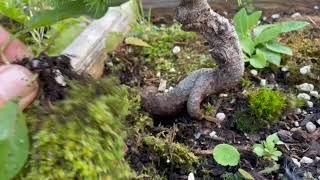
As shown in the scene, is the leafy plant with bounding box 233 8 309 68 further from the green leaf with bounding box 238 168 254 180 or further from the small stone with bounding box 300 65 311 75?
the green leaf with bounding box 238 168 254 180

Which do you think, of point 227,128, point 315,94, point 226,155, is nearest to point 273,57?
point 315,94

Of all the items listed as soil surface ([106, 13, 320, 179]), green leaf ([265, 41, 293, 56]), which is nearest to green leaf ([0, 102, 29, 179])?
soil surface ([106, 13, 320, 179])

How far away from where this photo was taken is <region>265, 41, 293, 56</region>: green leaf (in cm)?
132

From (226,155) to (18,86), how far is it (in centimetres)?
44

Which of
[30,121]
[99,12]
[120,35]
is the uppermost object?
[99,12]

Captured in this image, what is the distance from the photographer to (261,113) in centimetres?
122

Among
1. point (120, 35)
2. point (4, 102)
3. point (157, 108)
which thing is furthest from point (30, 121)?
point (120, 35)

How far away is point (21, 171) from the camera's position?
2.56 ft

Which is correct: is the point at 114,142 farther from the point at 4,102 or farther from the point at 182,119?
the point at 182,119

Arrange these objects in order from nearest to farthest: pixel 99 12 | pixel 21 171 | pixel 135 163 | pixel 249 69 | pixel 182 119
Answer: pixel 21 171
pixel 99 12
pixel 135 163
pixel 182 119
pixel 249 69

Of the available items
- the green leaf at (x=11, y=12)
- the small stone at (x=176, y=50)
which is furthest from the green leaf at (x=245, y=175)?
the green leaf at (x=11, y=12)

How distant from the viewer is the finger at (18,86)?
0.84 meters

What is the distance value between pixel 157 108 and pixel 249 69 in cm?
27

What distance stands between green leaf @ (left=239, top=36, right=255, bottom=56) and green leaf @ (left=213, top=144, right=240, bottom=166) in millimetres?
338
